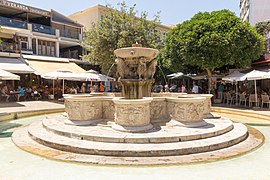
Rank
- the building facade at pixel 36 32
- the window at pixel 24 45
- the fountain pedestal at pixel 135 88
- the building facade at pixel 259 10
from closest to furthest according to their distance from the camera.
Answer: the fountain pedestal at pixel 135 88 < the building facade at pixel 36 32 < the window at pixel 24 45 < the building facade at pixel 259 10

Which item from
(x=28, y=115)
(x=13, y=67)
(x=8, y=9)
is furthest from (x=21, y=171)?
(x=8, y=9)

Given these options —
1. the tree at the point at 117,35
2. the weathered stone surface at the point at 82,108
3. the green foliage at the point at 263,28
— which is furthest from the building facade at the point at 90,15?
the weathered stone surface at the point at 82,108

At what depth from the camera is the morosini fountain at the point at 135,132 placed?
5.31 metres

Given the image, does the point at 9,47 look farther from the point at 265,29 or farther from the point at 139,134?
the point at 265,29

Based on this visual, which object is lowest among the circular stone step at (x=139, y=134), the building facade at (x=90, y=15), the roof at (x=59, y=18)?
the circular stone step at (x=139, y=134)

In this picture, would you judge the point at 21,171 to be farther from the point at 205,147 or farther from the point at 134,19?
the point at 134,19

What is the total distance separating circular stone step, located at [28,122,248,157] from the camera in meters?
5.29

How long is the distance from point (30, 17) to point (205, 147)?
27.1 meters

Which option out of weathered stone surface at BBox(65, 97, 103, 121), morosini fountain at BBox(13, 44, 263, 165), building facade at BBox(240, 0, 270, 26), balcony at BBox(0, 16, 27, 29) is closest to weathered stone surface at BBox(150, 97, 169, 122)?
morosini fountain at BBox(13, 44, 263, 165)

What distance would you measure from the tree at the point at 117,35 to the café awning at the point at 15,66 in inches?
220

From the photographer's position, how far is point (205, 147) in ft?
18.4

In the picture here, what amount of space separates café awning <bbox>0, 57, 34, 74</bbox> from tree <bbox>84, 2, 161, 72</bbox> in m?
5.58

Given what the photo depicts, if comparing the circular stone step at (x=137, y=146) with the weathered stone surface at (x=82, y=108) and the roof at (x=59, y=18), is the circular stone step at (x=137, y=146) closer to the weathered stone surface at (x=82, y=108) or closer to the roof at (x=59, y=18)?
the weathered stone surface at (x=82, y=108)

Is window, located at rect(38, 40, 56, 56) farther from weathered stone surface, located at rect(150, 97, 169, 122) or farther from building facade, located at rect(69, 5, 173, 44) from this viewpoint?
weathered stone surface, located at rect(150, 97, 169, 122)
